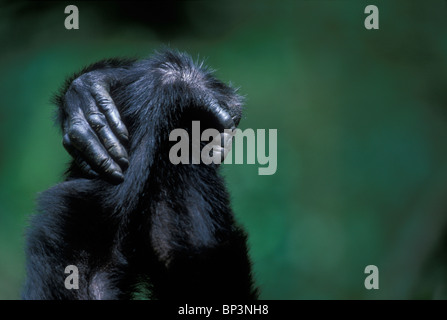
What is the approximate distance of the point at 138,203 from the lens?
3.11ft

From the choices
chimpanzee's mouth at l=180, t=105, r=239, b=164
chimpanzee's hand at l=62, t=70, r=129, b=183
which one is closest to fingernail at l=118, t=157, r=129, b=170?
chimpanzee's hand at l=62, t=70, r=129, b=183

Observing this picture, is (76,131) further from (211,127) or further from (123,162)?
(211,127)

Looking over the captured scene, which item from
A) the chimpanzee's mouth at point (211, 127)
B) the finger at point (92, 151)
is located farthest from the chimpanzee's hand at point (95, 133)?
the chimpanzee's mouth at point (211, 127)

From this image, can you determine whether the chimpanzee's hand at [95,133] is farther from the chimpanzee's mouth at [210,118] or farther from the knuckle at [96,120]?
the chimpanzee's mouth at [210,118]

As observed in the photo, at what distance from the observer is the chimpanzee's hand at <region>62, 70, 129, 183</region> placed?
899mm

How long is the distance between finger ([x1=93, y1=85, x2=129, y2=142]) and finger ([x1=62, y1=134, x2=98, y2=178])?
7 cm

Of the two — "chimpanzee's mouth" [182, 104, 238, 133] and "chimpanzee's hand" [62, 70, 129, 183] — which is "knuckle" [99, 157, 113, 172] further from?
"chimpanzee's mouth" [182, 104, 238, 133]

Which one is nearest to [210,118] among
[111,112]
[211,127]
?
[211,127]

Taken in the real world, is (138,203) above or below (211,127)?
below

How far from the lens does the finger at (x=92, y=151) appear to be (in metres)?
0.89

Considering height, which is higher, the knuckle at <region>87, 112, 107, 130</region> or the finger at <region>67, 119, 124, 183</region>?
the knuckle at <region>87, 112, 107, 130</region>

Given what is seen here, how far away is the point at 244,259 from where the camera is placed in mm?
979

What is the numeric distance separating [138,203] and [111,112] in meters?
0.15

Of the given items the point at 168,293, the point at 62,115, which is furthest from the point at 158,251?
the point at 62,115
